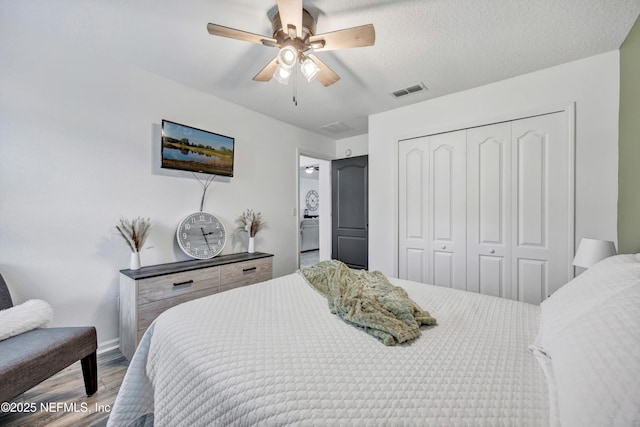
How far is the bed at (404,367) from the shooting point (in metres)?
0.66

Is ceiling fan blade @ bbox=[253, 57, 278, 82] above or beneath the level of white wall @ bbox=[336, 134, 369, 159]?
beneath

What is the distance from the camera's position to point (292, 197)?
3.80 m

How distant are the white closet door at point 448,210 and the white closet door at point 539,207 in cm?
44

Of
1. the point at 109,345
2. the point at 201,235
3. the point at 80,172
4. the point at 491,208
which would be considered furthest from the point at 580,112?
the point at 109,345

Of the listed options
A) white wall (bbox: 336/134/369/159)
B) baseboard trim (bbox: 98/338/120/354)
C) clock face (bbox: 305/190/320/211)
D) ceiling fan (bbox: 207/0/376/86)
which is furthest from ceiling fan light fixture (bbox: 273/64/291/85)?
clock face (bbox: 305/190/320/211)

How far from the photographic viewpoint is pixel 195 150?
2.63 meters

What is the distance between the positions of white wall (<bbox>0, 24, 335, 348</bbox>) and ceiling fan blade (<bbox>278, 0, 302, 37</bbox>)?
5.48 ft

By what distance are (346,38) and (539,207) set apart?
2294 millimetres

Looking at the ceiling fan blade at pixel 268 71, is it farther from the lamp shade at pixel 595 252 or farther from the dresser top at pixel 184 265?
the lamp shade at pixel 595 252

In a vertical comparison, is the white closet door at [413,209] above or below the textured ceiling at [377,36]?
below

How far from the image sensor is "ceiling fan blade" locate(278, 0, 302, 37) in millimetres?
1336

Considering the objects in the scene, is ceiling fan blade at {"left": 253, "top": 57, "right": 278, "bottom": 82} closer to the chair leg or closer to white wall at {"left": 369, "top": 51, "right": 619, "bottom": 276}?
white wall at {"left": 369, "top": 51, "right": 619, "bottom": 276}

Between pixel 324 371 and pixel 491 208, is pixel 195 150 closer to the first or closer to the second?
pixel 324 371

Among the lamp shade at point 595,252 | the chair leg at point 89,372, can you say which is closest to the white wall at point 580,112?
the lamp shade at point 595,252
